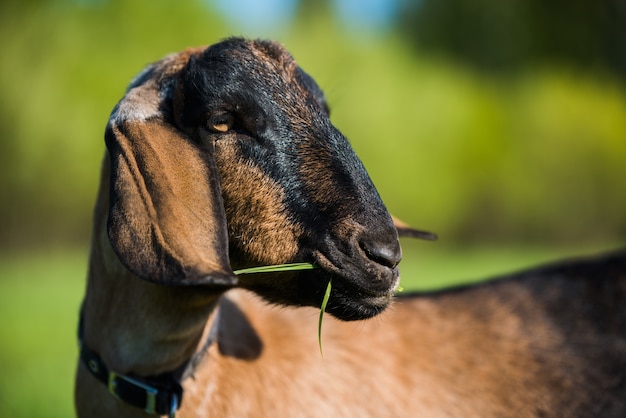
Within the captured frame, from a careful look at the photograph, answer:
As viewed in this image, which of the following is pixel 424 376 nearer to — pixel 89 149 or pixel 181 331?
pixel 181 331

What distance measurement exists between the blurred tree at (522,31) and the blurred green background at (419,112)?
0.07 metres

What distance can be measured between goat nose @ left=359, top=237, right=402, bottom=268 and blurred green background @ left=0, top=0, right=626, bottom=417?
Result: 982 centimetres

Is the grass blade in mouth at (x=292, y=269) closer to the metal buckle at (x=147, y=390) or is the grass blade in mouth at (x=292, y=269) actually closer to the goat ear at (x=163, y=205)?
the goat ear at (x=163, y=205)

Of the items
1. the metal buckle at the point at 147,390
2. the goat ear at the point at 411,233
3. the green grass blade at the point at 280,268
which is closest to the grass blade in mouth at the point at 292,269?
the green grass blade at the point at 280,268

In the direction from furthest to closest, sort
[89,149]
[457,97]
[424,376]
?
→ [457,97] → [89,149] → [424,376]

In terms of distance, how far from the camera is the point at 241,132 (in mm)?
2873

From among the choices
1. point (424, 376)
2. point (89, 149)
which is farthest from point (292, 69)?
point (89, 149)

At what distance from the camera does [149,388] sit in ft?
9.88

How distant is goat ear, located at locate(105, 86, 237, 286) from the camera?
2426 millimetres

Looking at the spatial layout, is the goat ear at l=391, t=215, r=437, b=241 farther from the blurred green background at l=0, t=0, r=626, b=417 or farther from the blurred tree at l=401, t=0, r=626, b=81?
the blurred tree at l=401, t=0, r=626, b=81

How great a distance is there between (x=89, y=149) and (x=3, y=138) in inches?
115

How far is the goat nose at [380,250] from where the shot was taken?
102 inches

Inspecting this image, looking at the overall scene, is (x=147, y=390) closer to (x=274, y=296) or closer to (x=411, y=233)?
(x=274, y=296)

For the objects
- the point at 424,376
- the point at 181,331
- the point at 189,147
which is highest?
the point at 189,147
